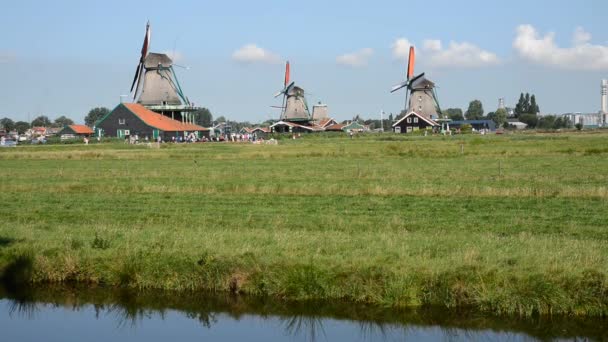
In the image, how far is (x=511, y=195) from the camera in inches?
884

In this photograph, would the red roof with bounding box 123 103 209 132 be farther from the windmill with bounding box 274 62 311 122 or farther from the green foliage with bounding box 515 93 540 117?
the green foliage with bounding box 515 93 540 117

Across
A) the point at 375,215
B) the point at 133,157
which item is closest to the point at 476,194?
the point at 375,215

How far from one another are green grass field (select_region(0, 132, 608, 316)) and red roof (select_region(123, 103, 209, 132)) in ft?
185

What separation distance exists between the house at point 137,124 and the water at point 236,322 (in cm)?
7265

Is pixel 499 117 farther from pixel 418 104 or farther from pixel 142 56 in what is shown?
pixel 142 56

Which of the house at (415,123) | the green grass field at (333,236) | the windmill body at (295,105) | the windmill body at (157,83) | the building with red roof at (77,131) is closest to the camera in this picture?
the green grass field at (333,236)

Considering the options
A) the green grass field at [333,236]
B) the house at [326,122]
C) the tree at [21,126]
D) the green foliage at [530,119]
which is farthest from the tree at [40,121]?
the green grass field at [333,236]

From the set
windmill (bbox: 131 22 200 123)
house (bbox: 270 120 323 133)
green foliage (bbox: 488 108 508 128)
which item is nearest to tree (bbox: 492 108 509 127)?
green foliage (bbox: 488 108 508 128)

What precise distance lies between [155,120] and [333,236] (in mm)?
75010

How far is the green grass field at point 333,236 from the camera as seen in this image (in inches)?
497

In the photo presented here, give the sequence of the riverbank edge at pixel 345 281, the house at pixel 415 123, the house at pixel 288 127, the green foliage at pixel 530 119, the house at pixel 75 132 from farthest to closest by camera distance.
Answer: the green foliage at pixel 530 119, the house at pixel 288 127, the house at pixel 415 123, the house at pixel 75 132, the riverbank edge at pixel 345 281

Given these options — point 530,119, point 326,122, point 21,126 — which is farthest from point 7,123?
point 530,119

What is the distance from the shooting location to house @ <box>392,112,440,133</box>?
114438 millimetres

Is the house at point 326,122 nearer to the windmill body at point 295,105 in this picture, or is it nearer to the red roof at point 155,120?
the windmill body at point 295,105
